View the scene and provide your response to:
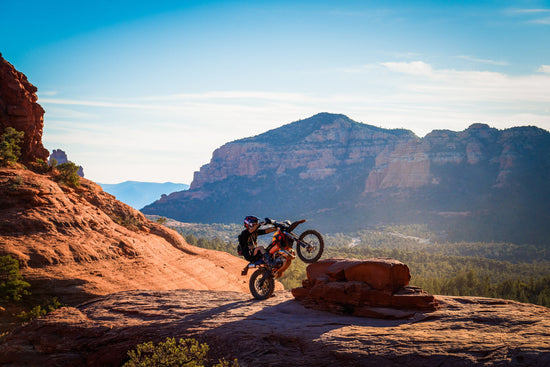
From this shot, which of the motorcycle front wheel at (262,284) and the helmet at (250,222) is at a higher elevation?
the helmet at (250,222)

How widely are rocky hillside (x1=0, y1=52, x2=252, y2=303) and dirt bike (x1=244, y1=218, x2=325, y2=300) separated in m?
17.8

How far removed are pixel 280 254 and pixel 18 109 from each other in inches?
1494

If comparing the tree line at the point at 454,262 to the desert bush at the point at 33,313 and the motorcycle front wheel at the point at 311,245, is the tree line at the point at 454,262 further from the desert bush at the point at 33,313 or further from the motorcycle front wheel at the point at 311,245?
the motorcycle front wheel at the point at 311,245

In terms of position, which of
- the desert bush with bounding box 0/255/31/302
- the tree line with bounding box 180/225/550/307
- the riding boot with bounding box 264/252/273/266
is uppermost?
the riding boot with bounding box 264/252/273/266

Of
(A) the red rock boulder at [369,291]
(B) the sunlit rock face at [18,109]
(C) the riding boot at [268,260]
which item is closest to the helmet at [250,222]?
(C) the riding boot at [268,260]

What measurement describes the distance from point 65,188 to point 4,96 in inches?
483

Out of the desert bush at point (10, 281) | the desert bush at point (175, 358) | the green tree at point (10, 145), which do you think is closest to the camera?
the desert bush at point (175, 358)

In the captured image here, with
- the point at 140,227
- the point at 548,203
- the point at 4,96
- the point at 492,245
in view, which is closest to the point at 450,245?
the point at 492,245

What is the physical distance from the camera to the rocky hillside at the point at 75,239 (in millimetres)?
28625

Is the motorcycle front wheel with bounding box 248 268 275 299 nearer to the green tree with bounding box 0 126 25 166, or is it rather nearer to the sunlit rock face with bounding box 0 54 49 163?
the green tree with bounding box 0 126 25 166

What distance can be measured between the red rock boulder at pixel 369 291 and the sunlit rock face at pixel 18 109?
37881 mm

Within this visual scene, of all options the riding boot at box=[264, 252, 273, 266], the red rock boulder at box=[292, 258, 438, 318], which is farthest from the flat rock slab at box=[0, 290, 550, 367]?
the riding boot at box=[264, 252, 273, 266]

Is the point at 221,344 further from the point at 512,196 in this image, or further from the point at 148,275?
the point at 512,196

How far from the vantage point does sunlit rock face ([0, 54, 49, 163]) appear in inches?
1571
